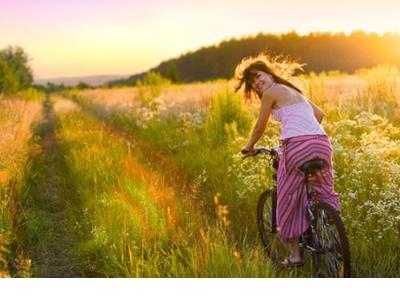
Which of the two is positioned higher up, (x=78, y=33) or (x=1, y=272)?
(x=78, y=33)

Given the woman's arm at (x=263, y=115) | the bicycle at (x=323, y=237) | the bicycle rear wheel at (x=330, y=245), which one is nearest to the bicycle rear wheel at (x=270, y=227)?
the bicycle at (x=323, y=237)

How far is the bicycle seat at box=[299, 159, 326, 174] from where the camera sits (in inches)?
136

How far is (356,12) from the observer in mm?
4535

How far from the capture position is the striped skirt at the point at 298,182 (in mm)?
3609

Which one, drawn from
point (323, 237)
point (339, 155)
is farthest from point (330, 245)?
point (339, 155)

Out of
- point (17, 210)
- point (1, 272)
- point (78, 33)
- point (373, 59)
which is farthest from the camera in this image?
point (373, 59)

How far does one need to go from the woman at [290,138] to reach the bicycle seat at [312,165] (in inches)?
4.3

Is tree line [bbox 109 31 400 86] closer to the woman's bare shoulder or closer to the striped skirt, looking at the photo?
the woman's bare shoulder

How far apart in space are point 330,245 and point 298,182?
1.60ft

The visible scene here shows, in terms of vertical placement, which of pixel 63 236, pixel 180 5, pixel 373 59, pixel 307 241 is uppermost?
pixel 180 5

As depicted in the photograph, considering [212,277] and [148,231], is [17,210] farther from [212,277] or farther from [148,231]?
[212,277]

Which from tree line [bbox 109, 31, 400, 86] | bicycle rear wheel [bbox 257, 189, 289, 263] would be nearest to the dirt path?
bicycle rear wheel [bbox 257, 189, 289, 263]

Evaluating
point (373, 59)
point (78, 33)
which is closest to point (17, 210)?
point (78, 33)

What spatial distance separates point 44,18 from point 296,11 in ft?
7.30
